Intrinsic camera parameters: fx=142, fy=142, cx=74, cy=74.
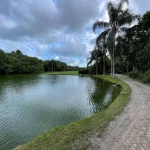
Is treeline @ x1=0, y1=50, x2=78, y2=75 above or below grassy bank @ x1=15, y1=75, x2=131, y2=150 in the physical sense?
above

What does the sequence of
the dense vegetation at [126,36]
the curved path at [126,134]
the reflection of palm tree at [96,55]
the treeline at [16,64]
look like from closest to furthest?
1. the curved path at [126,134]
2. the dense vegetation at [126,36]
3. the reflection of palm tree at [96,55]
4. the treeline at [16,64]

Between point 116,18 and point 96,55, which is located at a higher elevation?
point 116,18

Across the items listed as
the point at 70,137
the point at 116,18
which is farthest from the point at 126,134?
the point at 116,18

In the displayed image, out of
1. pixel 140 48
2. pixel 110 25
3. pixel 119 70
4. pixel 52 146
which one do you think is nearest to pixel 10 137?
pixel 52 146

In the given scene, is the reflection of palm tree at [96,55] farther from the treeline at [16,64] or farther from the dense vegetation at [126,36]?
the treeline at [16,64]

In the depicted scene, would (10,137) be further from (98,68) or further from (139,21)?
(98,68)

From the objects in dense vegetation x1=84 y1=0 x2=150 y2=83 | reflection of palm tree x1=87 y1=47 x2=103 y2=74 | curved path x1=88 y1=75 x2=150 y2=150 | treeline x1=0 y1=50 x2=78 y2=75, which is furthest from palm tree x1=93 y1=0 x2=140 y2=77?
treeline x1=0 y1=50 x2=78 y2=75

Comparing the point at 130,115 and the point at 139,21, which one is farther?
the point at 139,21

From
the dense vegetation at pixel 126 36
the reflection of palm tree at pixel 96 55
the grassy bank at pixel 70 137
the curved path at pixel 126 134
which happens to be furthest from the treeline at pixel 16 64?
the curved path at pixel 126 134

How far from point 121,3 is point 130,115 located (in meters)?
20.4

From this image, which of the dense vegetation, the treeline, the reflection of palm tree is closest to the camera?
the dense vegetation

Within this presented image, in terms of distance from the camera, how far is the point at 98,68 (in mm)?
39656

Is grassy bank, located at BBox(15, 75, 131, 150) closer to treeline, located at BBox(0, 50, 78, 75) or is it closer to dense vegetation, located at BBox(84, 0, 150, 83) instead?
dense vegetation, located at BBox(84, 0, 150, 83)

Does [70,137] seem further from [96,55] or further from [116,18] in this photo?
[96,55]
